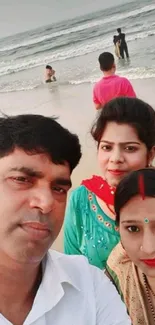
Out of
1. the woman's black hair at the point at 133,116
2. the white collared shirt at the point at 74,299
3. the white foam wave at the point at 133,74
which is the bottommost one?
the white collared shirt at the point at 74,299

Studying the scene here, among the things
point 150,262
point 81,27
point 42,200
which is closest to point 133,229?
point 150,262

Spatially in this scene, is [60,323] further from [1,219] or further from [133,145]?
[133,145]

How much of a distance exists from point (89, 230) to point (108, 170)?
0.88ft

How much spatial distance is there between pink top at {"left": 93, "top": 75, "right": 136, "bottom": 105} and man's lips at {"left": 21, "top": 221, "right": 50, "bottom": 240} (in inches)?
98.7

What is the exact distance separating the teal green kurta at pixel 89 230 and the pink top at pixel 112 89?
1736 millimetres

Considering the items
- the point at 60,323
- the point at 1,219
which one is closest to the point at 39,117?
the point at 1,219

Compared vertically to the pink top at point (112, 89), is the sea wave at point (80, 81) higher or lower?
higher

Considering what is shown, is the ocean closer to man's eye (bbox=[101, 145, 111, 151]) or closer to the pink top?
the pink top

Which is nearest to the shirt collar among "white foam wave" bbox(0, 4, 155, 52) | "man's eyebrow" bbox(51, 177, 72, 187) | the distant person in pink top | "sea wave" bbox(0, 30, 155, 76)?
"man's eyebrow" bbox(51, 177, 72, 187)

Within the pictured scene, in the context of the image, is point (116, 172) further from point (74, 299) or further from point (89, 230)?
point (74, 299)

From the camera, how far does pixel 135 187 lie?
137 cm

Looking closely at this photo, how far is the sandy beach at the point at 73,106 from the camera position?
422cm

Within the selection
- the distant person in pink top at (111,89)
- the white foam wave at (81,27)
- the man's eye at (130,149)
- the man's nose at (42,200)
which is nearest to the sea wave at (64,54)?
the white foam wave at (81,27)

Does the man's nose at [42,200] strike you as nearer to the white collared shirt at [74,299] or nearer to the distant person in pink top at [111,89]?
the white collared shirt at [74,299]
